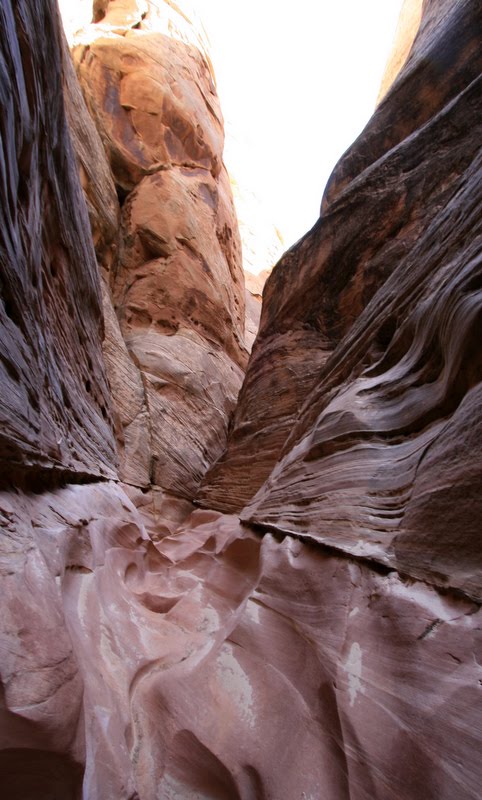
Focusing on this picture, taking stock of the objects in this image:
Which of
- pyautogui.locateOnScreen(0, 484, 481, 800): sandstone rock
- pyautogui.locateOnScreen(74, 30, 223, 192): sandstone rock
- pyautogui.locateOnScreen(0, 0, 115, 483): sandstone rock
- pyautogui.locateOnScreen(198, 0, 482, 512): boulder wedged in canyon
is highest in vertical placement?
pyautogui.locateOnScreen(74, 30, 223, 192): sandstone rock

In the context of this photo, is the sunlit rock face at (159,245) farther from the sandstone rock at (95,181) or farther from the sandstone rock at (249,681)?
the sandstone rock at (249,681)

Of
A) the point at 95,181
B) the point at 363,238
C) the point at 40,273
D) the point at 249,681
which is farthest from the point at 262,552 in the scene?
the point at 95,181

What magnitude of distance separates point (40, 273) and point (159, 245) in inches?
325

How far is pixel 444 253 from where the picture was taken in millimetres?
3395

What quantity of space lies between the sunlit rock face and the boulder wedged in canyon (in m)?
1.42

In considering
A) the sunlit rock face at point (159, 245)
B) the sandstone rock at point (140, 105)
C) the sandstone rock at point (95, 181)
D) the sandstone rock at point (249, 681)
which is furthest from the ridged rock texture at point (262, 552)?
the sandstone rock at point (140, 105)

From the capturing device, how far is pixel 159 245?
1120 cm

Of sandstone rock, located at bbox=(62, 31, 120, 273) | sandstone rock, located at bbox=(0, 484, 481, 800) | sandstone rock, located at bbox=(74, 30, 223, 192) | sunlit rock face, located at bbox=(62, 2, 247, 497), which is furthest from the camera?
sandstone rock, located at bbox=(74, 30, 223, 192)

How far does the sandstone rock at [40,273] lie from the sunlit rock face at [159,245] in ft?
11.2

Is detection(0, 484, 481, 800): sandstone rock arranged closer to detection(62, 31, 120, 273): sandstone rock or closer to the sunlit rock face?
the sunlit rock face

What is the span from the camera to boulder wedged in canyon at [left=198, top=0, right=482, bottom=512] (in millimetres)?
6527

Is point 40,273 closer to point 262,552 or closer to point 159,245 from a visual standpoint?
point 262,552

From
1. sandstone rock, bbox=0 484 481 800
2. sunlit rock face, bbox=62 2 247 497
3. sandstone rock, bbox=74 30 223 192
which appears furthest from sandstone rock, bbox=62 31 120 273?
sandstone rock, bbox=0 484 481 800

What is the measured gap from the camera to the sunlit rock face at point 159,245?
8.65 metres
